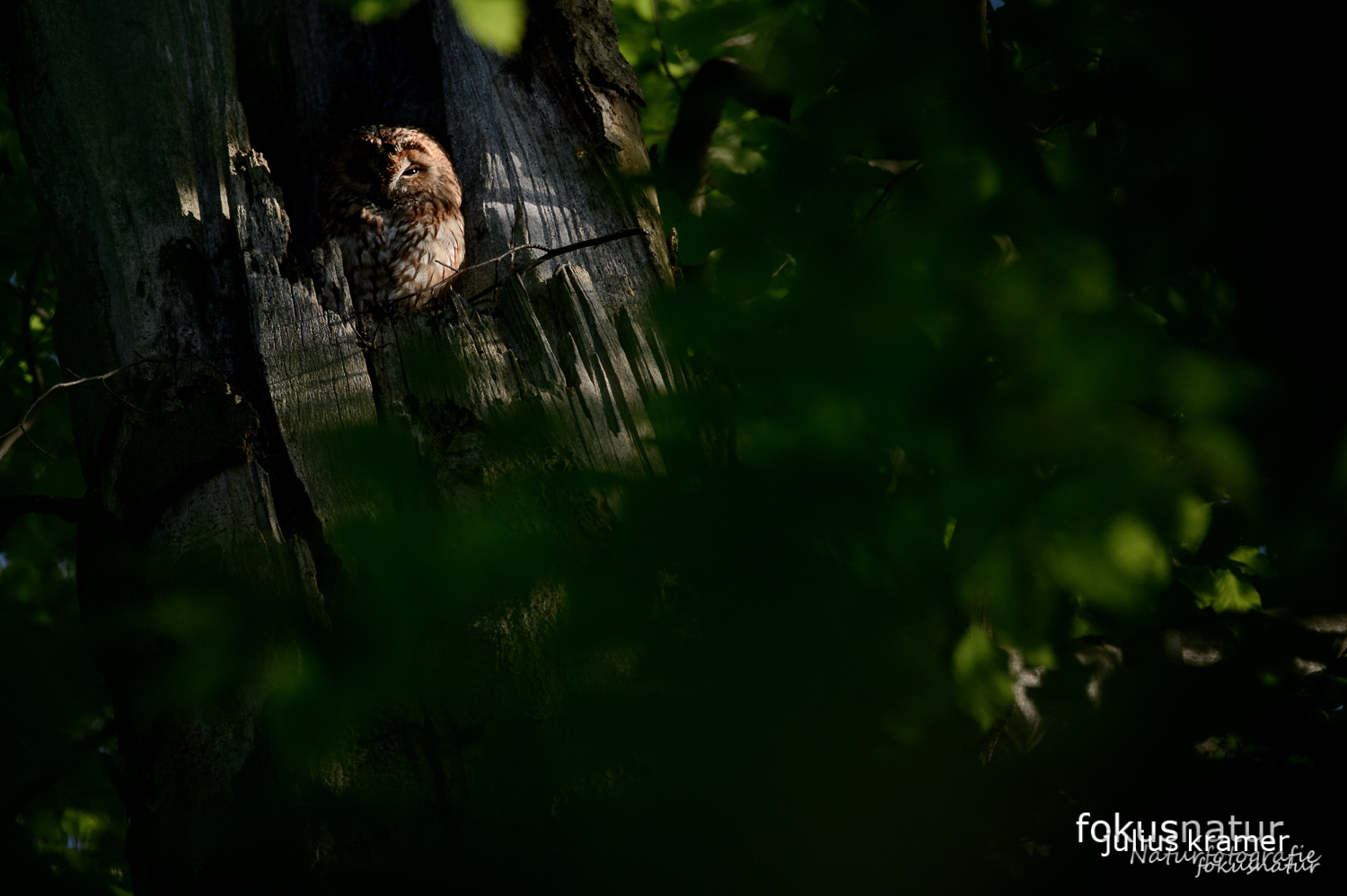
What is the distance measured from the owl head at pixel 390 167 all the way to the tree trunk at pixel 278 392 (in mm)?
321

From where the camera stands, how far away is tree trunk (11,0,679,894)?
3.29 ft

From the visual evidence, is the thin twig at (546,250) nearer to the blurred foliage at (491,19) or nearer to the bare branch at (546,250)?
the bare branch at (546,250)

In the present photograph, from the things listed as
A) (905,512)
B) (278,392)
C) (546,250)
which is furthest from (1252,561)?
(278,392)

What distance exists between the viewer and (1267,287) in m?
1.20

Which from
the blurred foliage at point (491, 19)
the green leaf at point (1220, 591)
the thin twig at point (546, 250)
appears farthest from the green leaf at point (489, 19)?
the green leaf at point (1220, 591)

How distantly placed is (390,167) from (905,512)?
2749 mm

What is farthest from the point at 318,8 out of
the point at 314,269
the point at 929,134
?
the point at 929,134

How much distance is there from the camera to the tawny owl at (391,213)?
296cm

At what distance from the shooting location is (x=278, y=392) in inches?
73.1

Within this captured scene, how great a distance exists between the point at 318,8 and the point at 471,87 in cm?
87

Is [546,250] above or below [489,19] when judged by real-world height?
below

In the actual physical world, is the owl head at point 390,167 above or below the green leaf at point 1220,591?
above

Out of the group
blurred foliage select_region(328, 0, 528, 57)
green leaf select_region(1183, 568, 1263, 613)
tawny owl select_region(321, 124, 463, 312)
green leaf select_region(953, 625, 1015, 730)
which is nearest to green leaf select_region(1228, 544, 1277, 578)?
green leaf select_region(1183, 568, 1263, 613)

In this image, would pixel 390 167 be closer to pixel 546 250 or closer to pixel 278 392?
pixel 546 250
